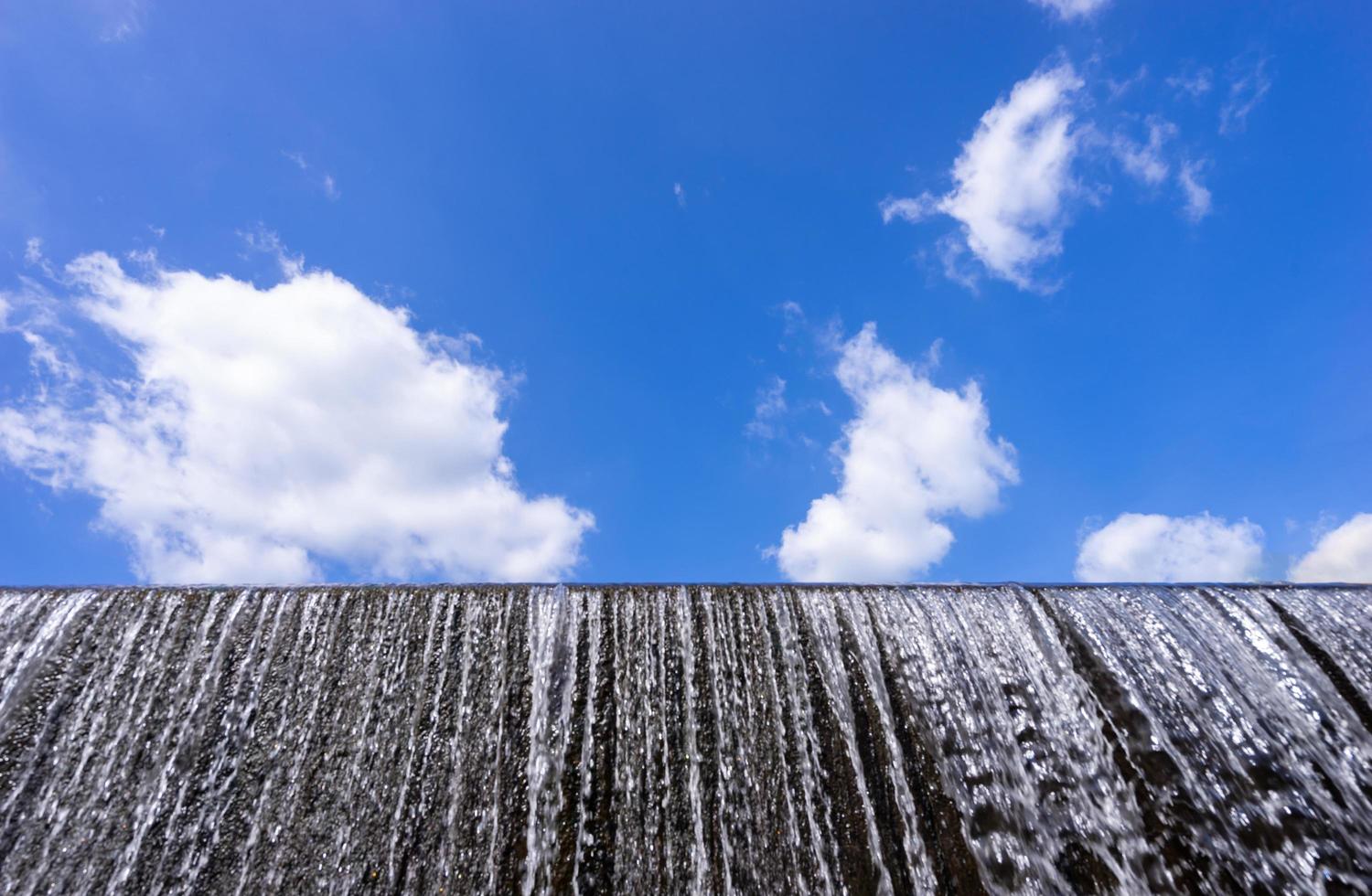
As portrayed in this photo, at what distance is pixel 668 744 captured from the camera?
5402 millimetres

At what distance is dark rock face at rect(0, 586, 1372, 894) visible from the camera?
15.7 feet

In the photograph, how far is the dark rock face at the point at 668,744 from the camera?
477 centimetres

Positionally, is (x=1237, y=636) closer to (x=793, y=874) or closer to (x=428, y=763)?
(x=793, y=874)

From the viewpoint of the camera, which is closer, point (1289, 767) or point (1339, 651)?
point (1289, 767)

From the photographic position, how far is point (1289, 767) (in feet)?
18.0

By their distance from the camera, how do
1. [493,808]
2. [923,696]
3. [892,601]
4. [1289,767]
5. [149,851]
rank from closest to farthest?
[149,851] → [493,808] → [1289,767] → [923,696] → [892,601]

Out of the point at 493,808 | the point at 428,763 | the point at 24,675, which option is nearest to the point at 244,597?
the point at 24,675

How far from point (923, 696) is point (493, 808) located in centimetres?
352

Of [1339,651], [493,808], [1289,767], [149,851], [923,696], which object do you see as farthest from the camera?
[1339,651]

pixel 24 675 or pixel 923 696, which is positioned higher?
pixel 24 675

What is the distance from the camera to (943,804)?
205 inches

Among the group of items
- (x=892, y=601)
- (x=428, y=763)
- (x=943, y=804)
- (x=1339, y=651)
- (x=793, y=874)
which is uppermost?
(x=892, y=601)

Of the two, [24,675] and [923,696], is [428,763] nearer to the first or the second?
[24,675]

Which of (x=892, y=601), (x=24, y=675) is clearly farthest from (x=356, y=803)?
(x=892, y=601)
